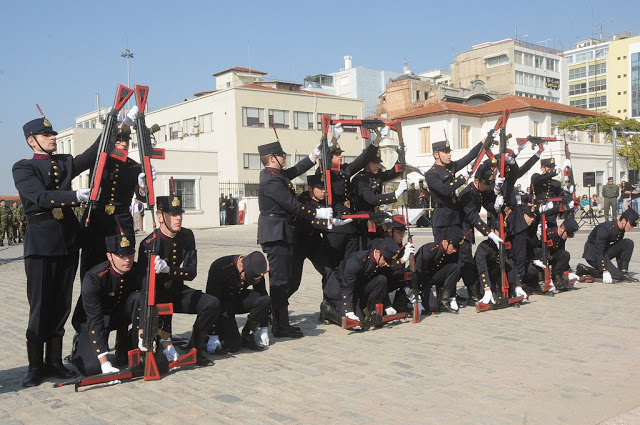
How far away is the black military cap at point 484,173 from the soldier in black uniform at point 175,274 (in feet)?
15.4

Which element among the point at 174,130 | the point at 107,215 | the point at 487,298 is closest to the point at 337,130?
the point at 107,215

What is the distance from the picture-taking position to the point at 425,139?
46500 mm

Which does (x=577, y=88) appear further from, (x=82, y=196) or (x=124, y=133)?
(x=82, y=196)

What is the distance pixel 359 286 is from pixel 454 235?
5.79 feet

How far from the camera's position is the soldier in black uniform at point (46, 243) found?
5.52 metres

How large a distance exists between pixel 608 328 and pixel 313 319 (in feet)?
11.5

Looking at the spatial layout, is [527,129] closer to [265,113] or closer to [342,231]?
[265,113]

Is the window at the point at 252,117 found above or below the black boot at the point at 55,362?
above

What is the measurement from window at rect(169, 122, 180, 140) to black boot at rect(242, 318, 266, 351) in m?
44.1

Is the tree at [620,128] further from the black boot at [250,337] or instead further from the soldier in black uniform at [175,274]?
the soldier in black uniform at [175,274]

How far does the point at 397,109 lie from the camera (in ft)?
194

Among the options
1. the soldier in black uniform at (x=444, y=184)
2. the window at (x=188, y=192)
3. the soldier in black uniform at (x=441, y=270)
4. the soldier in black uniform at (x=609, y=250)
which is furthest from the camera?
the window at (x=188, y=192)

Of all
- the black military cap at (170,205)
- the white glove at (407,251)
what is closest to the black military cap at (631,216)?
the white glove at (407,251)

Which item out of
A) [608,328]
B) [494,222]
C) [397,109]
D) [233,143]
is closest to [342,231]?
[494,222]
